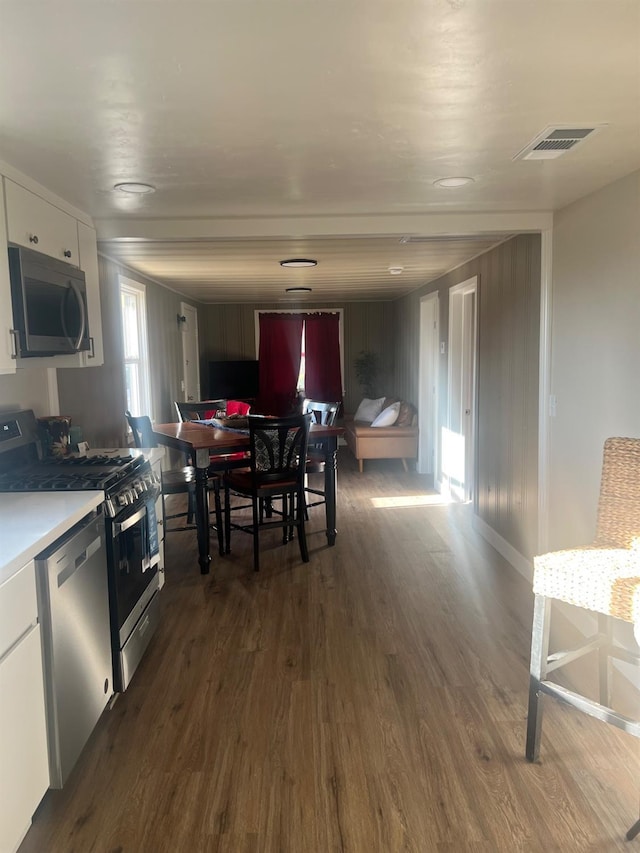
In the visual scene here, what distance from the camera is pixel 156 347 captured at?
590 cm

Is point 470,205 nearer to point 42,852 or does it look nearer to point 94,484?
point 94,484

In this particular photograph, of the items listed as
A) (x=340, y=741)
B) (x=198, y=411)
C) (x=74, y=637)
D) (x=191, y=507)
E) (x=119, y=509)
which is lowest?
(x=340, y=741)

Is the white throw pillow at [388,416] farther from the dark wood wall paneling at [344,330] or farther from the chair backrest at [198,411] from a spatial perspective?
the chair backrest at [198,411]

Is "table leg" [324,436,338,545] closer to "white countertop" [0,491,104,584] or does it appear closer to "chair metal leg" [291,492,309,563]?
"chair metal leg" [291,492,309,563]

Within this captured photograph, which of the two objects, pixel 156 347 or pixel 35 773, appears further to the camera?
pixel 156 347

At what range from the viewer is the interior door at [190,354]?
718 centimetres

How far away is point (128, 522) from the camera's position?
2436 millimetres

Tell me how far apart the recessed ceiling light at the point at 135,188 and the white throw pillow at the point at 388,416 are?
491 cm

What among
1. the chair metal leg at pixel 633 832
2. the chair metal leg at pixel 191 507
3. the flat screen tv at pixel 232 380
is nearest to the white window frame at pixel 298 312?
the flat screen tv at pixel 232 380

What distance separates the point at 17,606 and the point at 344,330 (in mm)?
7569

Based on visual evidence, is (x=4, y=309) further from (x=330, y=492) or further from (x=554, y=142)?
(x=330, y=492)

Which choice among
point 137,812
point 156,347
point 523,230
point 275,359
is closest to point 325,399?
point 275,359

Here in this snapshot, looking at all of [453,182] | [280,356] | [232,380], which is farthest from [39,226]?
[280,356]

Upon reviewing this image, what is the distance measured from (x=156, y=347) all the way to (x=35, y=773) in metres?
4.62
